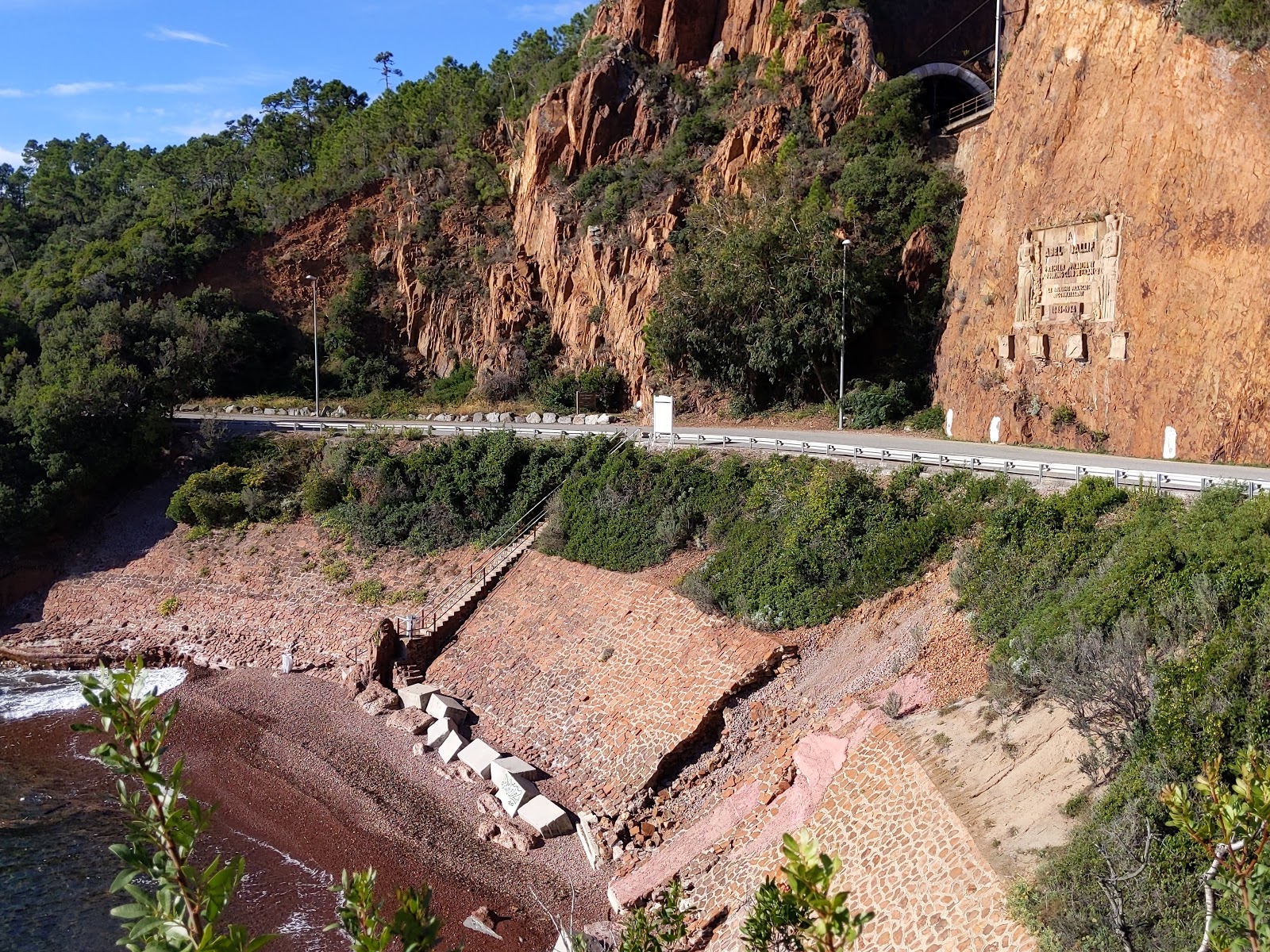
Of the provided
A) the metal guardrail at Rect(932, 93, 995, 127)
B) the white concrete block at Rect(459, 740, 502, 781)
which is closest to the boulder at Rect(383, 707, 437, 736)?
the white concrete block at Rect(459, 740, 502, 781)

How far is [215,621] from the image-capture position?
28.1 meters

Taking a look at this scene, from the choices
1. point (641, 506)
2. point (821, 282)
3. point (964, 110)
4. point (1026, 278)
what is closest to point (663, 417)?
point (641, 506)

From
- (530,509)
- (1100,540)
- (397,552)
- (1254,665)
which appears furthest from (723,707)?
(397,552)

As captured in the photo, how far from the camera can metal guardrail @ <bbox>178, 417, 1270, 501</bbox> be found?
16.8m

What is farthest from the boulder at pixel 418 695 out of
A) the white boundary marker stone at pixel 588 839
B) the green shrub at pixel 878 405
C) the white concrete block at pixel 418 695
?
the green shrub at pixel 878 405

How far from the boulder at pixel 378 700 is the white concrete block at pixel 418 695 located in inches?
8.8

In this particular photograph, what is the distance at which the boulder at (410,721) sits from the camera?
21.2m

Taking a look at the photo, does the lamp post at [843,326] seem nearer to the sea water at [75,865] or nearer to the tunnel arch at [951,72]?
the tunnel arch at [951,72]

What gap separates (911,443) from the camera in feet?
85.9

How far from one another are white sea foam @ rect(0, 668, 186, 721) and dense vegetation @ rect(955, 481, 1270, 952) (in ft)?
66.1

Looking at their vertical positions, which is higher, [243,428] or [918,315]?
[918,315]

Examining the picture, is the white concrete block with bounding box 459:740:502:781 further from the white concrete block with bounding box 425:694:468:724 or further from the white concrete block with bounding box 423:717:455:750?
the white concrete block with bounding box 425:694:468:724

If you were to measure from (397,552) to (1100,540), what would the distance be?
2028 centimetres

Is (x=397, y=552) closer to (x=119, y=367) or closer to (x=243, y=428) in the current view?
(x=243, y=428)
